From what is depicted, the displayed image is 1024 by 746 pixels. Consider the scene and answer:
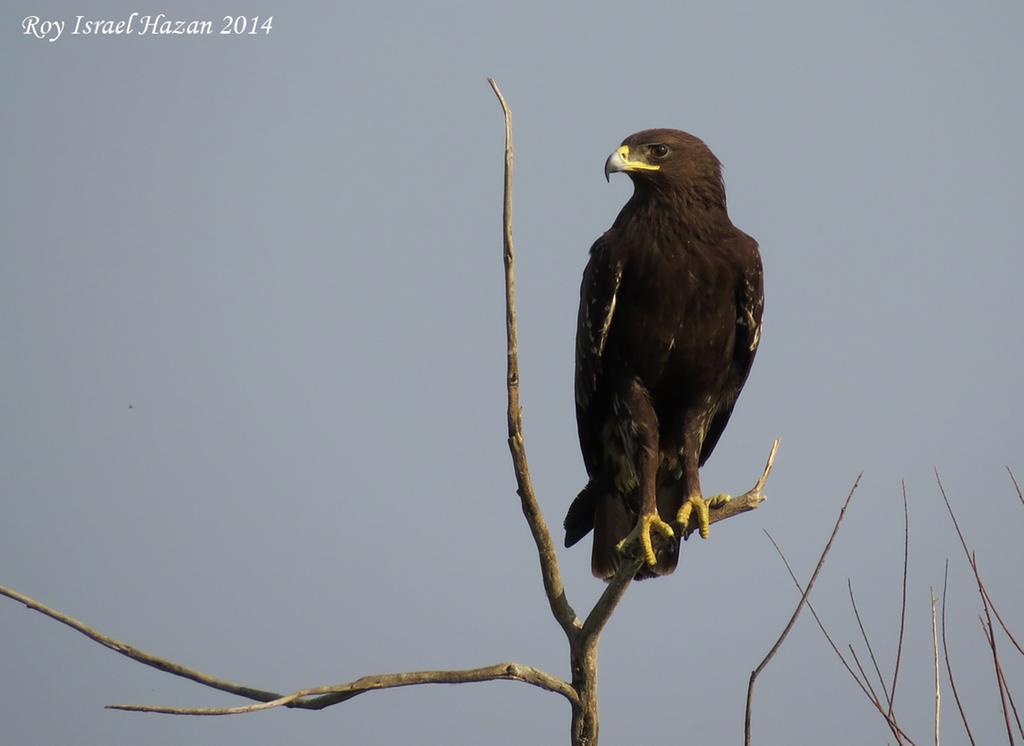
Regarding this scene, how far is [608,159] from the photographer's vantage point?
281 inches

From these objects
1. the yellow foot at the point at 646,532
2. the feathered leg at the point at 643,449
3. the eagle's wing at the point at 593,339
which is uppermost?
the eagle's wing at the point at 593,339

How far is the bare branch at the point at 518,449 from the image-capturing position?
210 inches

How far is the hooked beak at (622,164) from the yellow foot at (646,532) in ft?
6.23

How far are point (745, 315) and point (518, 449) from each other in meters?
2.13

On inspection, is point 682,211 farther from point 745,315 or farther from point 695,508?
point 695,508

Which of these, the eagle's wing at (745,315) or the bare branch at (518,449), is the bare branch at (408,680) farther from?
the eagle's wing at (745,315)

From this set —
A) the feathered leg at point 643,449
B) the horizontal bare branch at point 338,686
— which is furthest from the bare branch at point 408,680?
the feathered leg at point 643,449

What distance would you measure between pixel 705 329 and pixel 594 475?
1.23m

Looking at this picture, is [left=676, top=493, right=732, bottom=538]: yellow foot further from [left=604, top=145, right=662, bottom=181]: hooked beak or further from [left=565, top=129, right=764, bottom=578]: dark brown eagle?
[left=604, top=145, right=662, bottom=181]: hooked beak

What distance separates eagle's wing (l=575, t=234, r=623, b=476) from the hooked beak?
430 millimetres

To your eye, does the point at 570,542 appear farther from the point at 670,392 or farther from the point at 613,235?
the point at 613,235

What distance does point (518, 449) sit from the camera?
5.63m

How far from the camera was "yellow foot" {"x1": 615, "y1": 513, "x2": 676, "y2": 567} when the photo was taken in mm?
6977

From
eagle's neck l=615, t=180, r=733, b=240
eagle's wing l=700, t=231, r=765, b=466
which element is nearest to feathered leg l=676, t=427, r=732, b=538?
eagle's wing l=700, t=231, r=765, b=466
